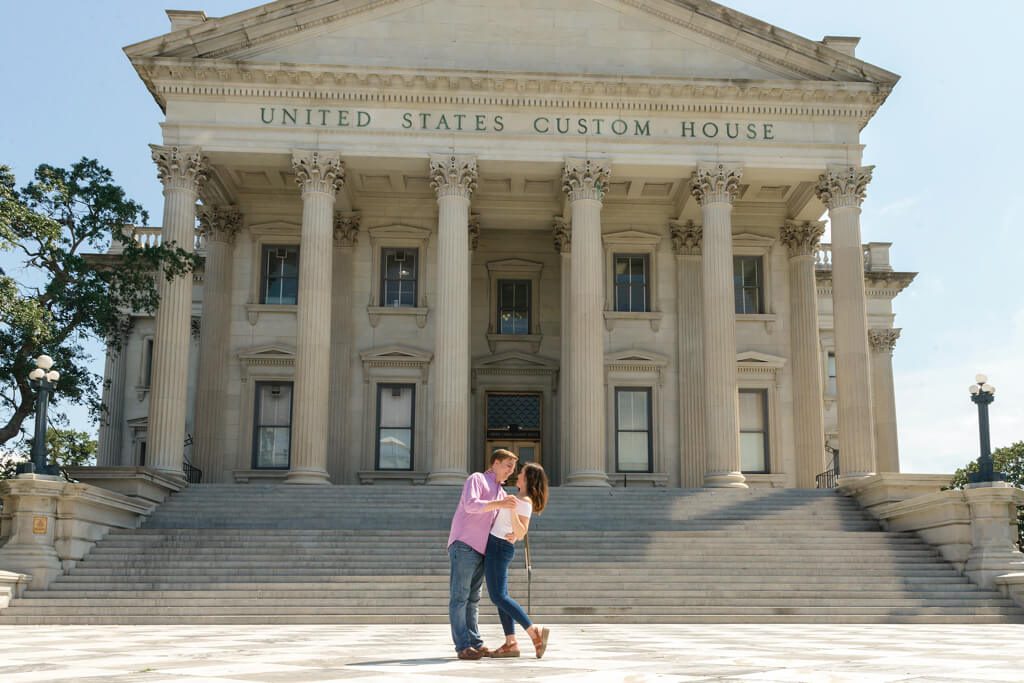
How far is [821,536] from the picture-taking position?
26.5m

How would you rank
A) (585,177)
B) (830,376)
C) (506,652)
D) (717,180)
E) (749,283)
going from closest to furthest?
(506,652), (585,177), (717,180), (749,283), (830,376)

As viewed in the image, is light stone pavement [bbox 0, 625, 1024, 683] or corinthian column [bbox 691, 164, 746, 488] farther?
corinthian column [bbox 691, 164, 746, 488]

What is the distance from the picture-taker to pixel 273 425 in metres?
37.5

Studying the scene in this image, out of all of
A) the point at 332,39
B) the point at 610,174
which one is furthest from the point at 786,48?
the point at 332,39

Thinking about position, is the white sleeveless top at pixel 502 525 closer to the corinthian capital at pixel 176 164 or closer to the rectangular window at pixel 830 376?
the corinthian capital at pixel 176 164

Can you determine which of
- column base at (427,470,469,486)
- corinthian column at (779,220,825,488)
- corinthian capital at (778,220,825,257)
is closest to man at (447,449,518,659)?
column base at (427,470,469,486)

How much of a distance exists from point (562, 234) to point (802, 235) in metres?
8.21

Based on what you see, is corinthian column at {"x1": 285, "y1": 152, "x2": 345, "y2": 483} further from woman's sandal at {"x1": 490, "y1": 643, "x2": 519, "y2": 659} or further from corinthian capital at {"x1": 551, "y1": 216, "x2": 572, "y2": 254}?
woman's sandal at {"x1": 490, "y1": 643, "x2": 519, "y2": 659}

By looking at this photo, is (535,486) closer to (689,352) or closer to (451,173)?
(451,173)

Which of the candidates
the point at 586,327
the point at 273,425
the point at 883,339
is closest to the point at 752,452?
the point at 586,327

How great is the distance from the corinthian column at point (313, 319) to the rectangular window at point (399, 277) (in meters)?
5.48

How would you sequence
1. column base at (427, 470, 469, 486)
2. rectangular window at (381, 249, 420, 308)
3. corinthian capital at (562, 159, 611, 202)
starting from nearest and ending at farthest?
column base at (427, 470, 469, 486) → corinthian capital at (562, 159, 611, 202) → rectangular window at (381, 249, 420, 308)

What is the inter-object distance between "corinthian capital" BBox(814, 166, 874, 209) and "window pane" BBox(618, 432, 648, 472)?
9664 mm

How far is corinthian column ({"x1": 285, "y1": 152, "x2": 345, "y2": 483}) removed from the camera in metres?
31.9
